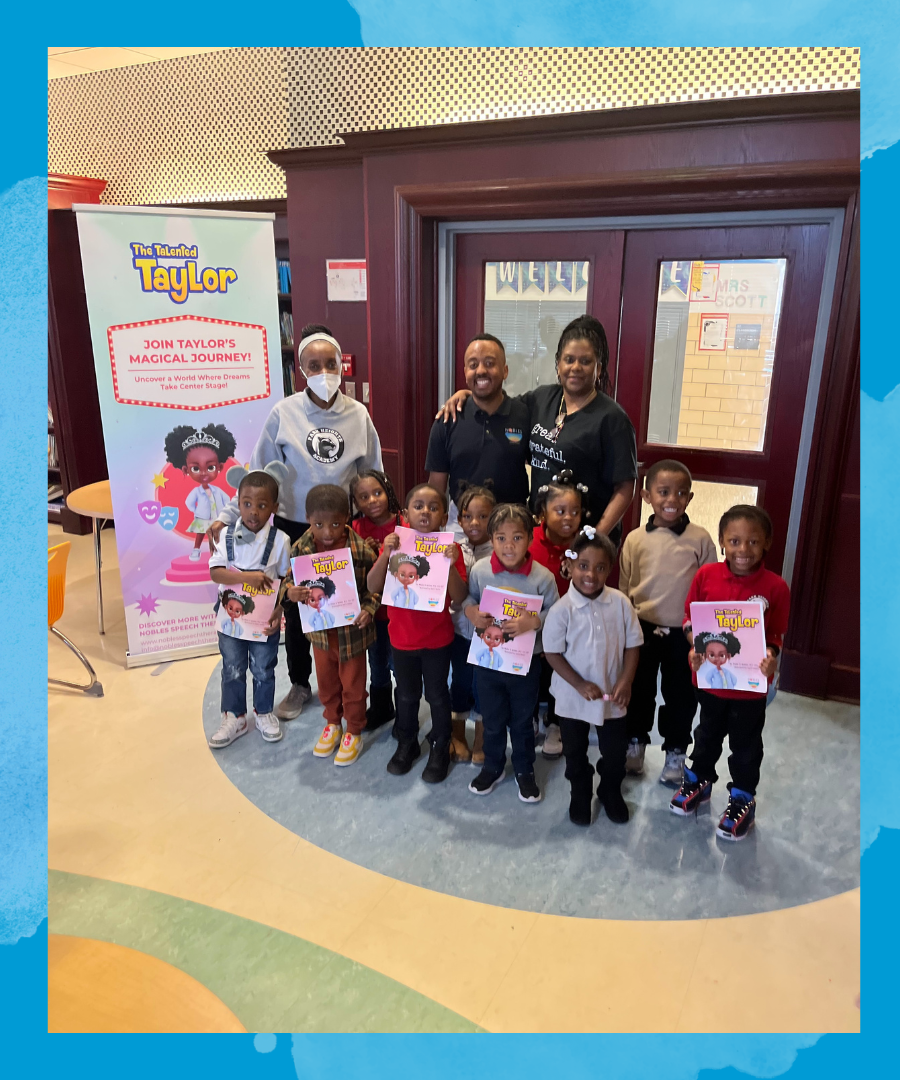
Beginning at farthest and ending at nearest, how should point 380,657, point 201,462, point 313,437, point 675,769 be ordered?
point 201,462
point 380,657
point 313,437
point 675,769

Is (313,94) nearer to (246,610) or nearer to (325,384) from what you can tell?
(325,384)

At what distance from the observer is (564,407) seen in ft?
8.90

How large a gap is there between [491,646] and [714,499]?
180 cm

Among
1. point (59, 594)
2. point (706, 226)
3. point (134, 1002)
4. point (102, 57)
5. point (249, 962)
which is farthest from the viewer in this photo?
point (102, 57)

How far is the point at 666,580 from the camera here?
8.41 ft

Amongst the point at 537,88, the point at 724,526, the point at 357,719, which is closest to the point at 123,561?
the point at 357,719

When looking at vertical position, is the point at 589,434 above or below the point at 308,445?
above

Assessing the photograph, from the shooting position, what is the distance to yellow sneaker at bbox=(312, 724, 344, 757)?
117 inches

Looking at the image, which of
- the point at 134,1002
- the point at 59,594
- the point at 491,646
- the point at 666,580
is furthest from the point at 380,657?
the point at 134,1002

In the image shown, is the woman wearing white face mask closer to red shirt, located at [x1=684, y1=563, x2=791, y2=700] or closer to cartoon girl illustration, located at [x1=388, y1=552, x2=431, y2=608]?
cartoon girl illustration, located at [x1=388, y1=552, x2=431, y2=608]

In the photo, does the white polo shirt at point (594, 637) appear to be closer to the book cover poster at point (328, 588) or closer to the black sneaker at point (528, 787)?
the black sneaker at point (528, 787)

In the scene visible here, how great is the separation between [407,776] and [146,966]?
4.77ft

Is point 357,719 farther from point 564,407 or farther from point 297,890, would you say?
point 564,407

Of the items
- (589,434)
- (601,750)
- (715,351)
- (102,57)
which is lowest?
(601,750)
